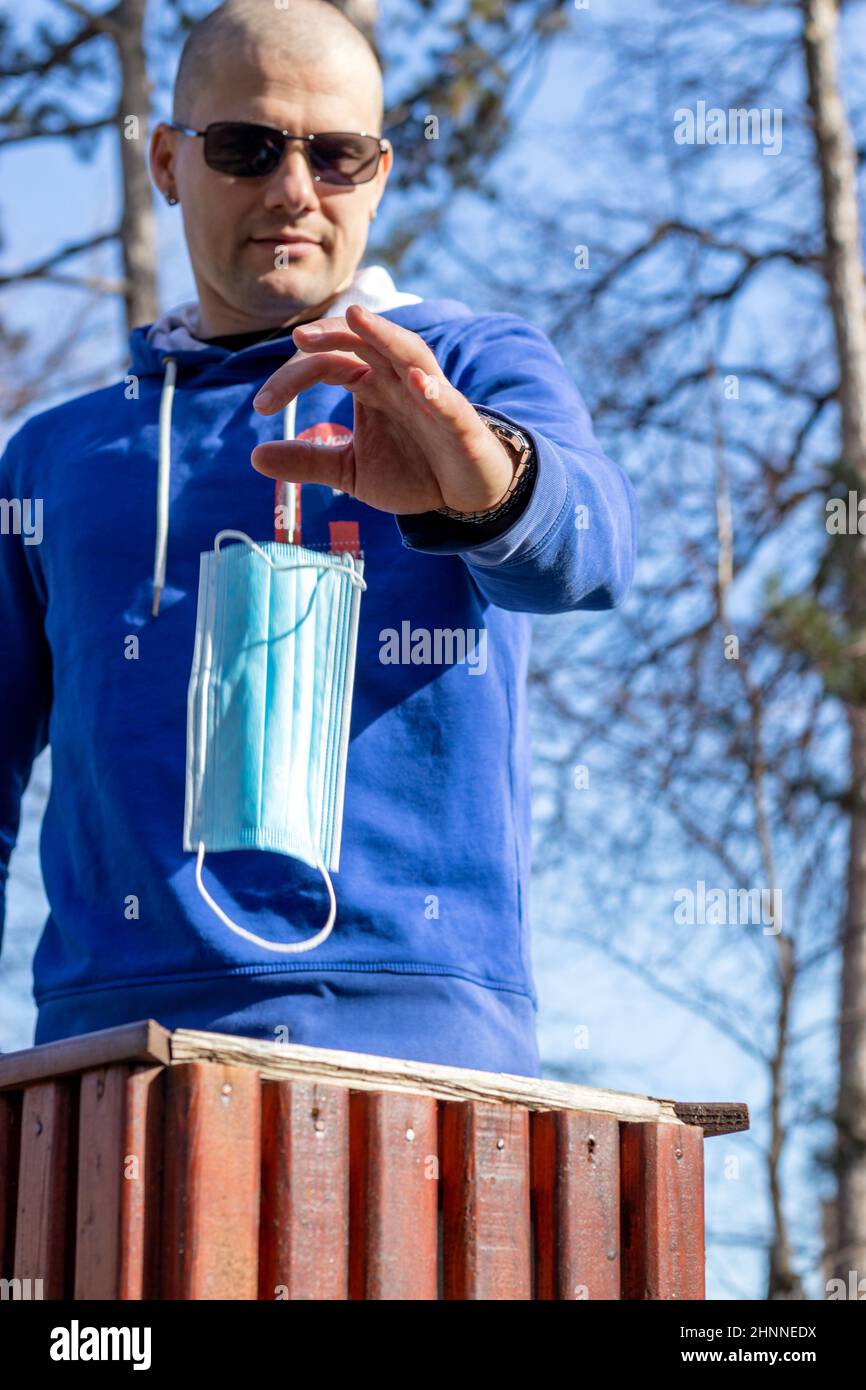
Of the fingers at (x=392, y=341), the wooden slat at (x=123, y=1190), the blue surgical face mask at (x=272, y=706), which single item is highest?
the fingers at (x=392, y=341)

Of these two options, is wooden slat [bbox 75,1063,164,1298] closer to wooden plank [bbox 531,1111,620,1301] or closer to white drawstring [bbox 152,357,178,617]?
wooden plank [bbox 531,1111,620,1301]

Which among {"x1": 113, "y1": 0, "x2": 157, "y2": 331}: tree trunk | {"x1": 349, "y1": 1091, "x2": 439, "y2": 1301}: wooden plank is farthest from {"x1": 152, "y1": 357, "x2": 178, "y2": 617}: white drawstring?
{"x1": 113, "y1": 0, "x2": 157, "y2": 331}: tree trunk

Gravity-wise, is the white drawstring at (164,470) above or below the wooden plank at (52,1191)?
above

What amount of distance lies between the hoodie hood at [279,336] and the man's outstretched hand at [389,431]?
593 mm

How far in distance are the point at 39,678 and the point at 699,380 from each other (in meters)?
8.82

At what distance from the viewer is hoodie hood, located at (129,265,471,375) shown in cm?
277

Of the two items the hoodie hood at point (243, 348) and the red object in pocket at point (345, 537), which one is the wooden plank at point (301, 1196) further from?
the hoodie hood at point (243, 348)

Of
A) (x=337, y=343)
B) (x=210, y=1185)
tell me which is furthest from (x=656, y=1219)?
(x=337, y=343)

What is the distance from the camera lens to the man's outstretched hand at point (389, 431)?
2.00 m

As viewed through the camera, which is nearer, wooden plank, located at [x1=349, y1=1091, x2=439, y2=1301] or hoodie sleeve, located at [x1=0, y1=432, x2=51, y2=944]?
wooden plank, located at [x1=349, y1=1091, x2=439, y2=1301]

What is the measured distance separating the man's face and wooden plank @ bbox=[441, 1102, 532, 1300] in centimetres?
134


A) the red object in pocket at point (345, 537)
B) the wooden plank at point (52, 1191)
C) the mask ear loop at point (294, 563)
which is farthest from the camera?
the red object in pocket at point (345, 537)

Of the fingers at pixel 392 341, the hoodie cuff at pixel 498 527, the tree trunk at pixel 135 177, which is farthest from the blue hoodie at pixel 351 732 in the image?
the tree trunk at pixel 135 177
